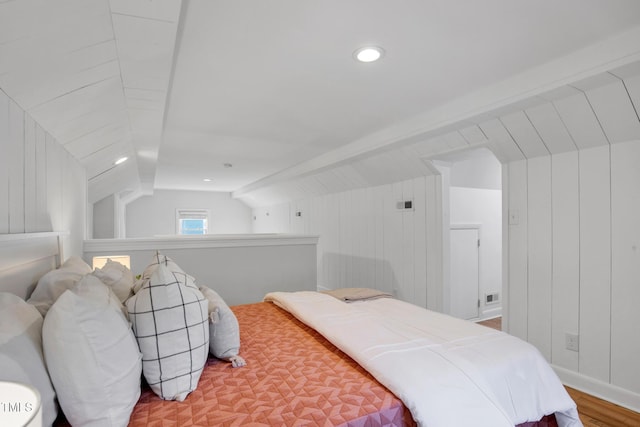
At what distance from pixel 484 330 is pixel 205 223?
8.03 m

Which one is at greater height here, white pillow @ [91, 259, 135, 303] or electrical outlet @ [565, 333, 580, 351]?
white pillow @ [91, 259, 135, 303]

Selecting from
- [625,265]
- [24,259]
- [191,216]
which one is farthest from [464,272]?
[191,216]

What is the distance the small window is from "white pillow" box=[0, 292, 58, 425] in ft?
Result: 25.9

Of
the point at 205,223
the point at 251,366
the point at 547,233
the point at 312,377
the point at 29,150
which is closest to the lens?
the point at 312,377

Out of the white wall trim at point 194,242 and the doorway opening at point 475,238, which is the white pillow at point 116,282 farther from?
the doorway opening at point 475,238

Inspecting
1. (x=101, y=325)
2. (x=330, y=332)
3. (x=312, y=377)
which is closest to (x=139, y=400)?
(x=101, y=325)

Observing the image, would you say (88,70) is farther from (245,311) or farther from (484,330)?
(484,330)

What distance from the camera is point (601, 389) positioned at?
2363 millimetres

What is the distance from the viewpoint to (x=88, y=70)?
153 centimetres

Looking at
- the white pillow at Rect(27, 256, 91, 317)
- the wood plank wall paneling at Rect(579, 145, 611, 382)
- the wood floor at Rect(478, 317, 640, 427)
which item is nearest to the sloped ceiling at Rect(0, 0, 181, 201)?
the white pillow at Rect(27, 256, 91, 317)

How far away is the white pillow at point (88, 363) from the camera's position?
95 cm

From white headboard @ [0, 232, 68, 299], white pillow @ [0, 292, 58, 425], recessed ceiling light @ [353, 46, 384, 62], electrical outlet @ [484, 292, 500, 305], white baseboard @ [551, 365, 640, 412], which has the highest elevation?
recessed ceiling light @ [353, 46, 384, 62]

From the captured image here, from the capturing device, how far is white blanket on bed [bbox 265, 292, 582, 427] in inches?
46.9

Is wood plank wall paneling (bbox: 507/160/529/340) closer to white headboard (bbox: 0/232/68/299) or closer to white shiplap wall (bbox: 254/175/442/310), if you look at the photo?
white shiplap wall (bbox: 254/175/442/310)
